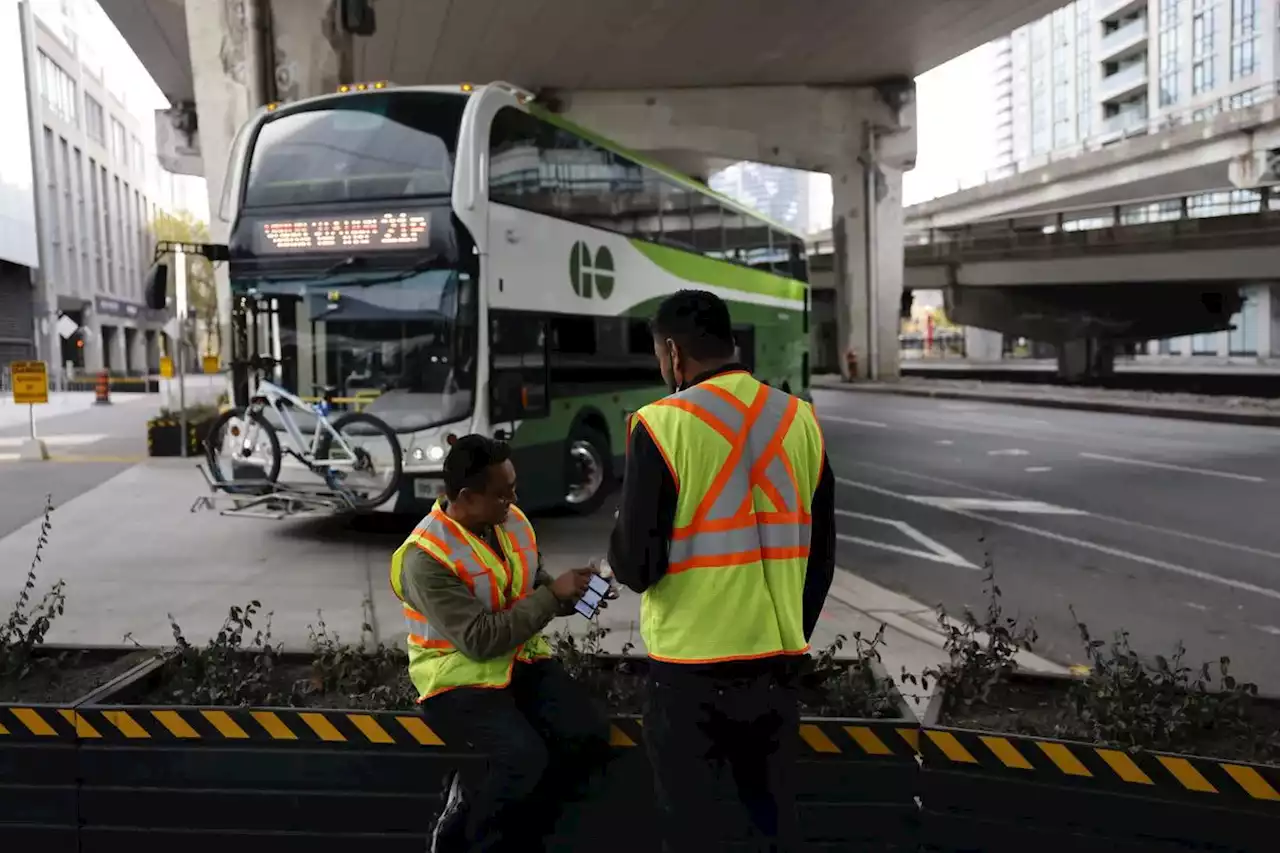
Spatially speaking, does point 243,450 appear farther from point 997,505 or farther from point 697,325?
point 697,325

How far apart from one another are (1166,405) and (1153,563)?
56.2ft

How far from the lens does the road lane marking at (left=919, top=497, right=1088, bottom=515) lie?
1224 cm

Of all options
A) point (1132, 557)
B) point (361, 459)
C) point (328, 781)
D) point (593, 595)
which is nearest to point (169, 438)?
point (361, 459)

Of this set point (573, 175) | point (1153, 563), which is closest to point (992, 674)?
point (1153, 563)

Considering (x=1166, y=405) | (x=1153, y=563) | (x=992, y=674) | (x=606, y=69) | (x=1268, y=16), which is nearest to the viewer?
(x=992, y=674)

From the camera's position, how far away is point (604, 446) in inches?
499

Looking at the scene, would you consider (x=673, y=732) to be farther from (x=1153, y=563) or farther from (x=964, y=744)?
(x=1153, y=563)

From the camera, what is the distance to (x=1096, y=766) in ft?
10.9

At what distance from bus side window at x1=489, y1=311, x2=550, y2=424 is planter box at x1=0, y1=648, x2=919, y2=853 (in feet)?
20.8

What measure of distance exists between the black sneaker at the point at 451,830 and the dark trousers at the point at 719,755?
2.66ft

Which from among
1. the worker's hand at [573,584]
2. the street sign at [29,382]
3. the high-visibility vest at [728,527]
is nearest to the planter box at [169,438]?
the street sign at [29,382]

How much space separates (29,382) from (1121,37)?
88.9 metres

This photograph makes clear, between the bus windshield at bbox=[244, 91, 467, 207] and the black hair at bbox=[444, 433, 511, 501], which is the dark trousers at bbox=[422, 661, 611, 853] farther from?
the bus windshield at bbox=[244, 91, 467, 207]

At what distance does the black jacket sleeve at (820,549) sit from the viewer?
307 centimetres
